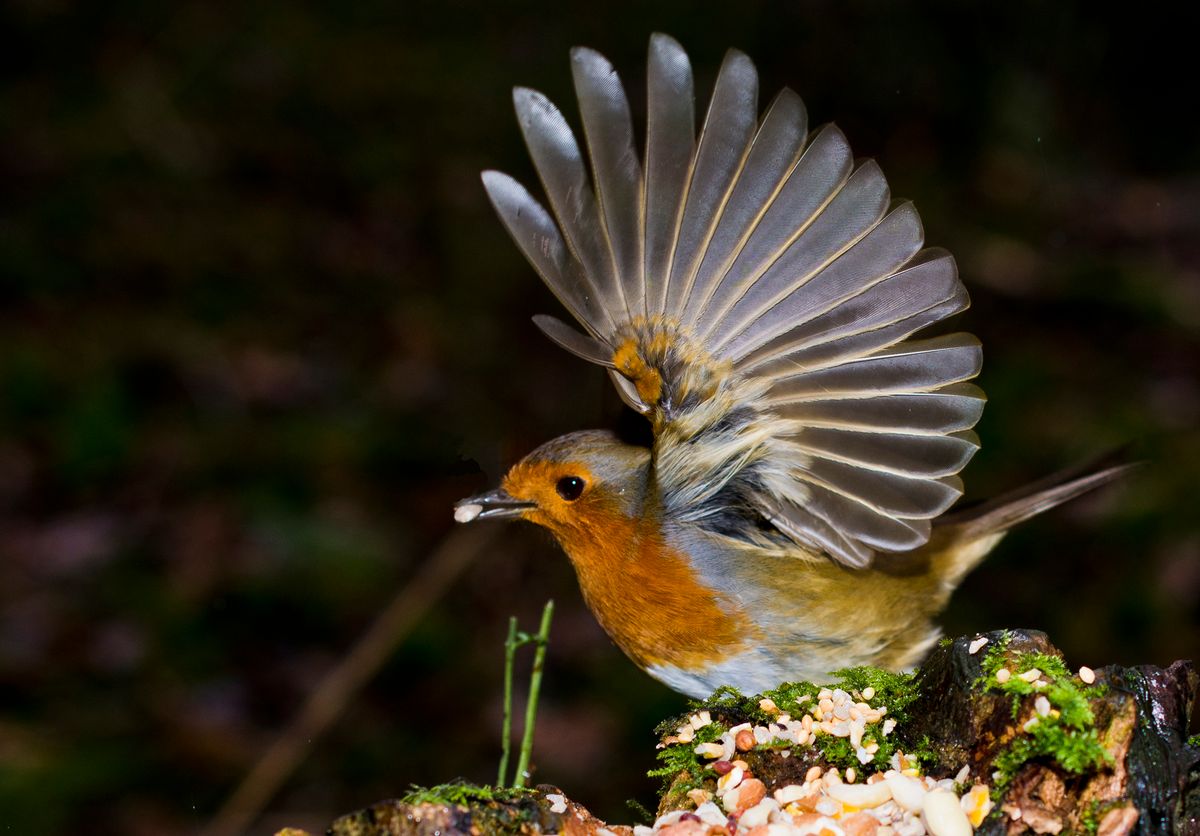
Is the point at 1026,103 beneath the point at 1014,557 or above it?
above

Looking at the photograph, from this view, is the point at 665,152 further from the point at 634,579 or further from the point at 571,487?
the point at 634,579

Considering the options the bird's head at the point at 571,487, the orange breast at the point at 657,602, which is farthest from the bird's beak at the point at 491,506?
the orange breast at the point at 657,602

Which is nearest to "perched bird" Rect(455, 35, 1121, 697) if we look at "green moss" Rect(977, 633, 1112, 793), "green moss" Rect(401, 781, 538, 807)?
"green moss" Rect(977, 633, 1112, 793)

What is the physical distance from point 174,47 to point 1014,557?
6277mm

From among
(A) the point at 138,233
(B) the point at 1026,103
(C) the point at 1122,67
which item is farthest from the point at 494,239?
(C) the point at 1122,67

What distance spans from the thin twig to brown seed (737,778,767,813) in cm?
260

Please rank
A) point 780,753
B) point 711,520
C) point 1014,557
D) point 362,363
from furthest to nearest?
point 362,363 < point 1014,557 < point 711,520 < point 780,753

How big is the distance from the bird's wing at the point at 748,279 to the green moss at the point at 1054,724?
52 centimetres

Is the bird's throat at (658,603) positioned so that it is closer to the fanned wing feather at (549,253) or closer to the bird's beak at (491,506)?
the bird's beak at (491,506)

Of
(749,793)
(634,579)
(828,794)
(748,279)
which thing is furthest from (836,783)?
(748,279)

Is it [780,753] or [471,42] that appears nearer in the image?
[780,753]

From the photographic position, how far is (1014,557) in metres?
5.21

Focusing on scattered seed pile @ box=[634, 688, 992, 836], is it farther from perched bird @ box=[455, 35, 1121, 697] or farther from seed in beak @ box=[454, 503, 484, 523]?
seed in beak @ box=[454, 503, 484, 523]

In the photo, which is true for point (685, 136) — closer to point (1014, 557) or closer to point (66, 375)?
point (1014, 557)
